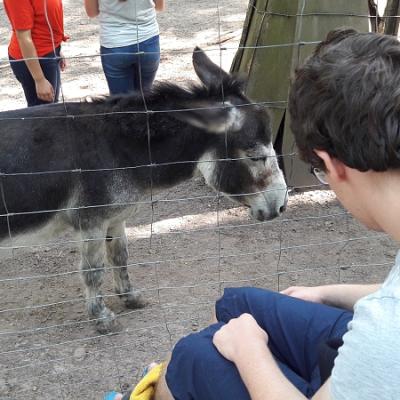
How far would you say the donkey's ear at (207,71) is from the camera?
130 inches

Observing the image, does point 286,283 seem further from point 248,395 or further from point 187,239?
point 248,395

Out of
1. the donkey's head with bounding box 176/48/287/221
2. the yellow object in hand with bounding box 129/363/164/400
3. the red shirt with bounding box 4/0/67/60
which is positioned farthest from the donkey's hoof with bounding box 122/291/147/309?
the yellow object in hand with bounding box 129/363/164/400

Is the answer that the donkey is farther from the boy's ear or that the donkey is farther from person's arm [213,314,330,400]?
the boy's ear

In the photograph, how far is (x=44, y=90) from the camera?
3.99 m

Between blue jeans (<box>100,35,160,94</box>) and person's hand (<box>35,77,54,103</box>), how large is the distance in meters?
0.39

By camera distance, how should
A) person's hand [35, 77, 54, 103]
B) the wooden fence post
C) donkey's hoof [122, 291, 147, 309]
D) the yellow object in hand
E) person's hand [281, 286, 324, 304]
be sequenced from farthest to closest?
the wooden fence post < person's hand [35, 77, 54, 103] < donkey's hoof [122, 291, 147, 309] < person's hand [281, 286, 324, 304] < the yellow object in hand

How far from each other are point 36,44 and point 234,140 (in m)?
1.60

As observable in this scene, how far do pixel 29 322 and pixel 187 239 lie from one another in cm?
127

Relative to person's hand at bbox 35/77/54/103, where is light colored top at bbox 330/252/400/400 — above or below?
above

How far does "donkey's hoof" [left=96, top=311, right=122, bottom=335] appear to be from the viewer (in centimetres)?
343

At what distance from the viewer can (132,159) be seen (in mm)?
3217

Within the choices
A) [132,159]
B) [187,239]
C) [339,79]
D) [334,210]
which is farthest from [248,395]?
[334,210]

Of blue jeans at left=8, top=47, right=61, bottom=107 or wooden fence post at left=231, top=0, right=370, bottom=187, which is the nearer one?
blue jeans at left=8, top=47, right=61, bottom=107

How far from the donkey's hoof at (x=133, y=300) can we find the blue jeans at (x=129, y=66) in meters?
1.33
